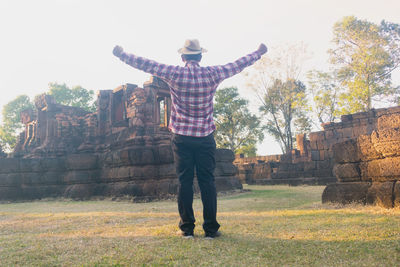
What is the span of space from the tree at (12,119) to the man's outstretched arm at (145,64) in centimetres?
3924

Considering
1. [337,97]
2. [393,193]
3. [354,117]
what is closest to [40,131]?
[393,193]

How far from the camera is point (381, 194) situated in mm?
4113

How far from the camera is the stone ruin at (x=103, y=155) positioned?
8422 millimetres

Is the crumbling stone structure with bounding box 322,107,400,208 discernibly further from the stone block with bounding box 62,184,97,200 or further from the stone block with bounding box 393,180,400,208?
the stone block with bounding box 62,184,97,200

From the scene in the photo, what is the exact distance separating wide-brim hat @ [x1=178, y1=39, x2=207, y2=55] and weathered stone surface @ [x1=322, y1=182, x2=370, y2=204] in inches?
128

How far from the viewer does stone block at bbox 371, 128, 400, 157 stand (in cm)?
414

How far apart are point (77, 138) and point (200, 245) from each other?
37.1ft

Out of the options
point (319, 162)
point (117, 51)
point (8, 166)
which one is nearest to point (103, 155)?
point (8, 166)

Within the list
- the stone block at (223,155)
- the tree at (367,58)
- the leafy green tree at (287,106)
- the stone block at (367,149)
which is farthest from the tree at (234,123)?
the stone block at (367,149)

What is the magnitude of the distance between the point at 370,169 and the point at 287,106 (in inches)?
1033

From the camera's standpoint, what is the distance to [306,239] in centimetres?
252

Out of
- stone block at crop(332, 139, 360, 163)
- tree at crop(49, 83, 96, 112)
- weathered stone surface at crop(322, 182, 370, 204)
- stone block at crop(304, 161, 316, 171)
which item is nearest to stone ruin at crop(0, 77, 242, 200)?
weathered stone surface at crop(322, 182, 370, 204)

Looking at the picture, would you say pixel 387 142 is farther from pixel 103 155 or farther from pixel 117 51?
pixel 103 155

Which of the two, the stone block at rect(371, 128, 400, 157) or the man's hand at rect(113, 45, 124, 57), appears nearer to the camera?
the man's hand at rect(113, 45, 124, 57)
